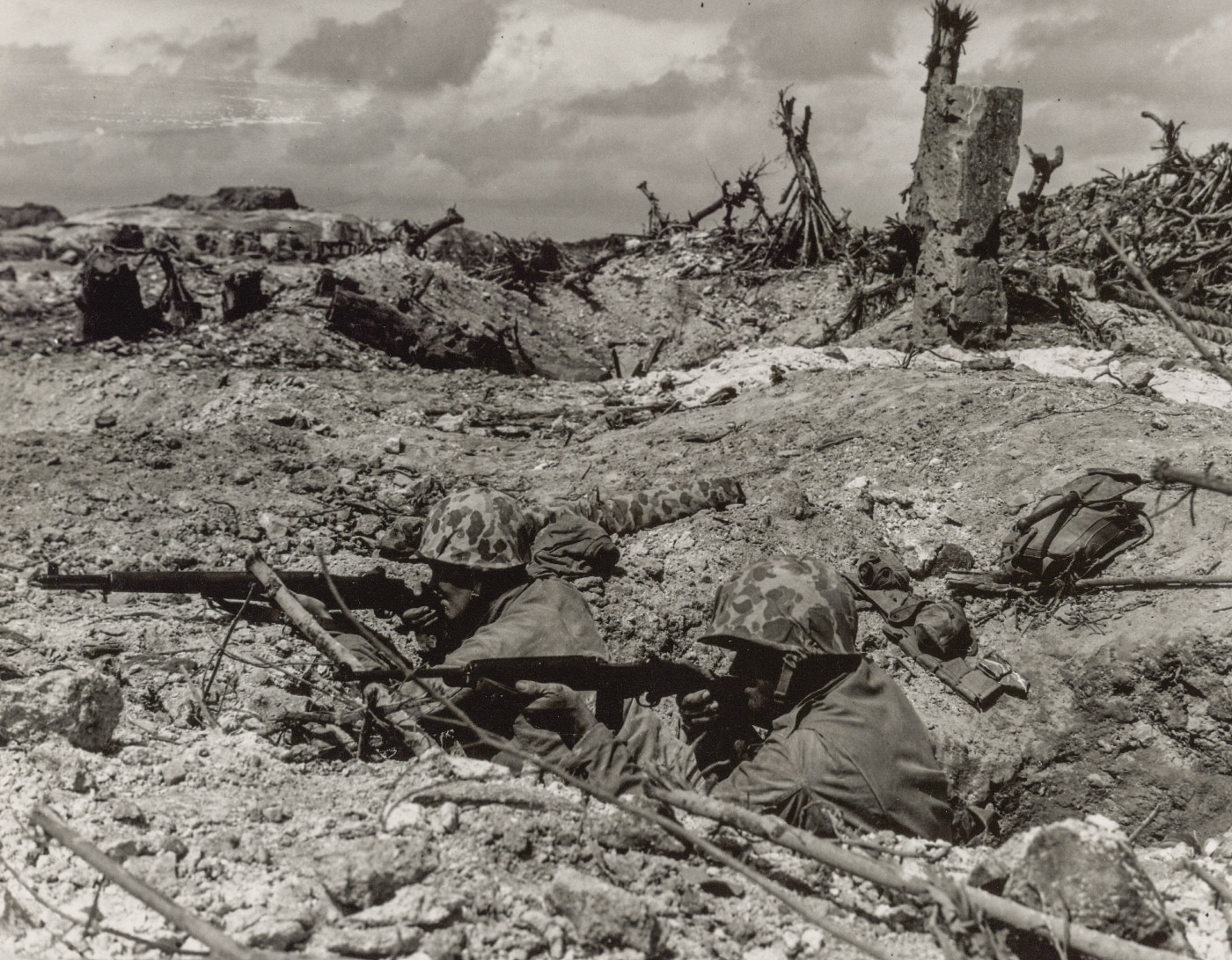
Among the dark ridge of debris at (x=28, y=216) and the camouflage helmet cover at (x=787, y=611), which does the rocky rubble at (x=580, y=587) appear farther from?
the dark ridge of debris at (x=28, y=216)

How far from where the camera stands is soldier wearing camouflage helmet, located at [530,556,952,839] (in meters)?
3.22

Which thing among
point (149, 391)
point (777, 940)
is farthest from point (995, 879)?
point (149, 391)

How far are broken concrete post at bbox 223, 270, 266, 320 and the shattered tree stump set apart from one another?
23.4 ft

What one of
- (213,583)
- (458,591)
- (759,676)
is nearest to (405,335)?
(213,583)

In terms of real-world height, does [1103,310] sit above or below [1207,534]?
above

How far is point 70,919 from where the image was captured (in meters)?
2.04

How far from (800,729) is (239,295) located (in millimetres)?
9513

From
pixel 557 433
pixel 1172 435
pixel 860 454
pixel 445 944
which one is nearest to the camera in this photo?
pixel 445 944

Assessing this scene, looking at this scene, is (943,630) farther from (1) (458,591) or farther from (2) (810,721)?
(1) (458,591)

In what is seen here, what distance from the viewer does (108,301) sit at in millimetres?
10391

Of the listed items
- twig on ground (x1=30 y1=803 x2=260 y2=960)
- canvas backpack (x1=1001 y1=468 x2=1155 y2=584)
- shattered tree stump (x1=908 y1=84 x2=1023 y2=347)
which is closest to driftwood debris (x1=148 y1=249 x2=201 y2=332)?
shattered tree stump (x1=908 y1=84 x2=1023 y2=347)

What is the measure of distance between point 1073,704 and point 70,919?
3.69 metres

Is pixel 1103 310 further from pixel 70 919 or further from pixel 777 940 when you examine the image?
pixel 70 919

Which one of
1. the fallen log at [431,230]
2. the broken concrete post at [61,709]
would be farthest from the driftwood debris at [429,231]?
the broken concrete post at [61,709]
